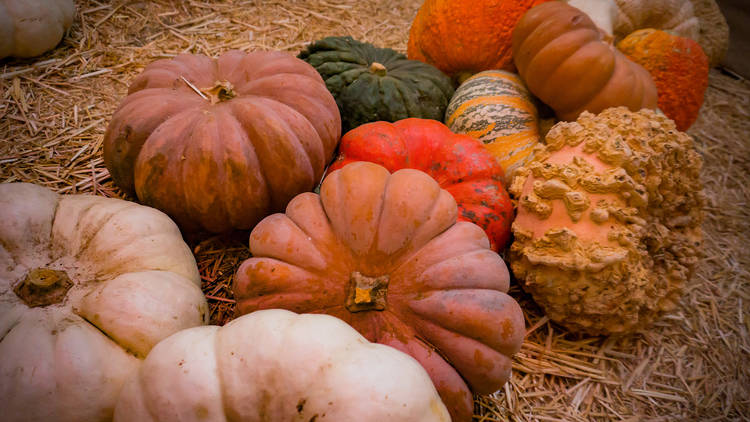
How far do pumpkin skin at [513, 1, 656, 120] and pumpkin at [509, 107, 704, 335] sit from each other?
28cm

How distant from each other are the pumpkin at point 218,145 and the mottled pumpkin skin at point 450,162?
178 mm

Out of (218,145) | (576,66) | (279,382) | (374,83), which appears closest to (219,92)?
(218,145)

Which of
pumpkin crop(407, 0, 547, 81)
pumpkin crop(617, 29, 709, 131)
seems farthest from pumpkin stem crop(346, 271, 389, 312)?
pumpkin crop(617, 29, 709, 131)

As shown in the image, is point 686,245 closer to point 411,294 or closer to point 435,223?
point 435,223

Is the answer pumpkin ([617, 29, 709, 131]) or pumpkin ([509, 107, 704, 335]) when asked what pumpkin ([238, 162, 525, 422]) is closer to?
pumpkin ([509, 107, 704, 335])

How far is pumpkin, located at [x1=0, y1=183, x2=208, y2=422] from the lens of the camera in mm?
1199

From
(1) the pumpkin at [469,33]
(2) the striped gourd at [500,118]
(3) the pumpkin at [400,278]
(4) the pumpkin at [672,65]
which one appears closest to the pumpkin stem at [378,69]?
(2) the striped gourd at [500,118]

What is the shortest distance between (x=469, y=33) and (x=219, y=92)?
1.65m

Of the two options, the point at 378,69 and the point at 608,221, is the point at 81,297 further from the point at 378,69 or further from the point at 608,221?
the point at 608,221

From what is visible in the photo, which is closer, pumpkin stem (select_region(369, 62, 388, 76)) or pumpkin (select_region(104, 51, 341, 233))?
pumpkin (select_region(104, 51, 341, 233))

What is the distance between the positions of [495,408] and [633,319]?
2.44 ft

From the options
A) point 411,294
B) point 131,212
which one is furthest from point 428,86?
point 131,212

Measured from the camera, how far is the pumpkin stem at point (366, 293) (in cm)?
138

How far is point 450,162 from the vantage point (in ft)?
6.60
